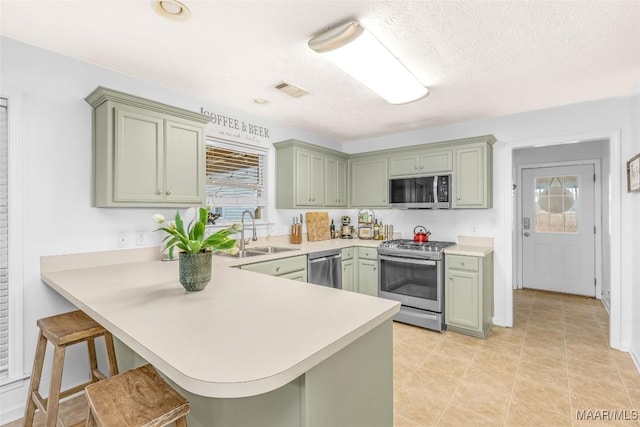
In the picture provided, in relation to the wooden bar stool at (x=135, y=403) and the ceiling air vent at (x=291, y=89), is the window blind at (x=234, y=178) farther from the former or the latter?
the wooden bar stool at (x=135, y=403)

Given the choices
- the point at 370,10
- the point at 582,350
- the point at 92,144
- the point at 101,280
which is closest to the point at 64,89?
the point at 92,144

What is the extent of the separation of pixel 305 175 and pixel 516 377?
281 centimetres

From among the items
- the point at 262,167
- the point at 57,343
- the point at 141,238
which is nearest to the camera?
the point at 57,343

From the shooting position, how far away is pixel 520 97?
9.75 ft

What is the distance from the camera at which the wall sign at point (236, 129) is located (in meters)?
3.18

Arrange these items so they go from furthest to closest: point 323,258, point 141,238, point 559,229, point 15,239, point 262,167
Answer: point 559,229, point 262,167, point 323,258, point 141,238, point 15,239

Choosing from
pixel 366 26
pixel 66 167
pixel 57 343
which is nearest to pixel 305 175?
pixel 366 26

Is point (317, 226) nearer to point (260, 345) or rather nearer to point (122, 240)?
point (122, 240)

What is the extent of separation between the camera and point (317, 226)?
4.21m

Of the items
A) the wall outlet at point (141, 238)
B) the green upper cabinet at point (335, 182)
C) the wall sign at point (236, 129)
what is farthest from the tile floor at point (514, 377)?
the wall sign at point (236, 129)

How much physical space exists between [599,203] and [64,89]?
6275 mm

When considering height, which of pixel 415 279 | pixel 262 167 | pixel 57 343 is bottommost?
pixel 415 279

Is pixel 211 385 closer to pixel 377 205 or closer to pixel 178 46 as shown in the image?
pixel 178 46

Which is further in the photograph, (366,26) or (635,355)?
(635,355)
